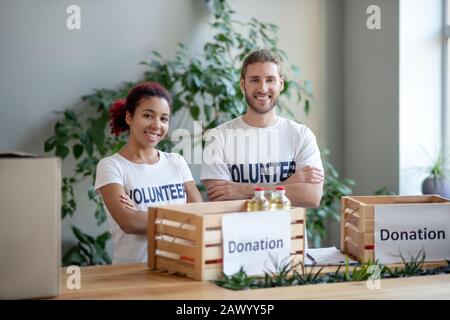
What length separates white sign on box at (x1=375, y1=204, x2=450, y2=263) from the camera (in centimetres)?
251

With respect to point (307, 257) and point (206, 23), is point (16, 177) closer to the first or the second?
point (307, 257)

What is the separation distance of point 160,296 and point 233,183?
3.69ft

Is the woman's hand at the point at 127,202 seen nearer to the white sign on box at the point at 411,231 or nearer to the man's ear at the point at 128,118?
the man's ear at the point at 128,118

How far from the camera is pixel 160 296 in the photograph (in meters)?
2.09

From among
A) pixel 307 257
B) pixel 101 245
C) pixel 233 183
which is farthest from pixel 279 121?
pixel 101 245

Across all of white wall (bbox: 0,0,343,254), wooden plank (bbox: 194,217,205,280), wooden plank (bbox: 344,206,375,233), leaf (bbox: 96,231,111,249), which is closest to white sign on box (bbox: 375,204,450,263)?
wooden plank (bbox: 344,206,375,233)

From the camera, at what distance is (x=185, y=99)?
483 cm

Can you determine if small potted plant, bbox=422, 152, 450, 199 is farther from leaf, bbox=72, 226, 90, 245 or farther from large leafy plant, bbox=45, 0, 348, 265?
leaf, bbox=72, 226, 90, 245

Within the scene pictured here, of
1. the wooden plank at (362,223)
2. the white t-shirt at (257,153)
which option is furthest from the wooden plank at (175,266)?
the white t-shirt at (257,153)

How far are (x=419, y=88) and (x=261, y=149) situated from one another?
82.1 inches

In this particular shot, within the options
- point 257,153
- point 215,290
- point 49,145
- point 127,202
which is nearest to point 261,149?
point 257,153

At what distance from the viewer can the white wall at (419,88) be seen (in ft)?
16.1

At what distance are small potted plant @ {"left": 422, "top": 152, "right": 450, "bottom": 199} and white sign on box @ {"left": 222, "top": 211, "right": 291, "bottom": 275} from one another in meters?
2.59

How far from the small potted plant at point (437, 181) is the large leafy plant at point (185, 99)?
0.55 meters
